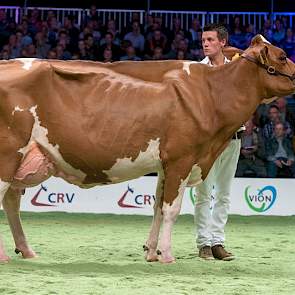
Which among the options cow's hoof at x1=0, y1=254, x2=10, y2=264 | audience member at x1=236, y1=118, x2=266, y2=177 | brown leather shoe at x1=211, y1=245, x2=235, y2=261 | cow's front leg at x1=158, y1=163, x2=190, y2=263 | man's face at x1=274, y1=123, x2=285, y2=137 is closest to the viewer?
cow's hoof at x1=0, y1=254, x2=10, y2=264

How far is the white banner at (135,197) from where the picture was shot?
13.2 m

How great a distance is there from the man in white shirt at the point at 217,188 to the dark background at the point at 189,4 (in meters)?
12.7

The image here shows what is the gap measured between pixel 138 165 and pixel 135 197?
5.54 meters

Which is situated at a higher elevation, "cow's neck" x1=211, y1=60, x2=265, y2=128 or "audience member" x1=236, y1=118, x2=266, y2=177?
"cow's neck" x1=211, y1=60, x2=265, y2=128

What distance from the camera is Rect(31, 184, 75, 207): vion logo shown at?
13.2m

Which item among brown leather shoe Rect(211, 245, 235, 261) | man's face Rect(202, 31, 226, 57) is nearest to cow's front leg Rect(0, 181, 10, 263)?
brown leather shoe Rect(211, 245, 235, 261)

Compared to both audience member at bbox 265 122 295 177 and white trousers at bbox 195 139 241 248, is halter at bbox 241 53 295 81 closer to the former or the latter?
white trousers at bbox 195 139 241 248

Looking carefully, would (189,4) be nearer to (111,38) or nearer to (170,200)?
(111,38)

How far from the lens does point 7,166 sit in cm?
747

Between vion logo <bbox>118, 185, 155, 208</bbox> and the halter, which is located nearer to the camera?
the halter

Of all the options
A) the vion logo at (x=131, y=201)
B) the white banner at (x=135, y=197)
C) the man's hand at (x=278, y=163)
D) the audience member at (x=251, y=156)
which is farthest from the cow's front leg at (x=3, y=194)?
the man's hand at (x=278, y=163)

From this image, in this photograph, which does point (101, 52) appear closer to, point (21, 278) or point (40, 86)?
point (40, 86)

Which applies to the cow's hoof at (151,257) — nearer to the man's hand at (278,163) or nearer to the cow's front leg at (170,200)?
the cow's front leg at (170,200)

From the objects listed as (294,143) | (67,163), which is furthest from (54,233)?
(294,143)
